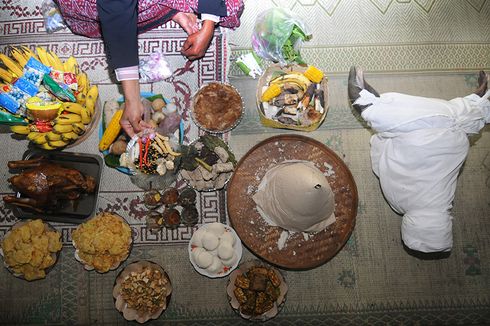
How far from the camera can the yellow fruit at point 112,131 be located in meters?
2.10

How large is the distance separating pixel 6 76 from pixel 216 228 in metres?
1.40

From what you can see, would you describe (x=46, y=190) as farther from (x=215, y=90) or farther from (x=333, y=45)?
(x=333, y=45)

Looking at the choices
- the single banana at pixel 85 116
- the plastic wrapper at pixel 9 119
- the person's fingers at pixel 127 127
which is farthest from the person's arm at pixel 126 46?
the plastic wrapper at pixel 9 119

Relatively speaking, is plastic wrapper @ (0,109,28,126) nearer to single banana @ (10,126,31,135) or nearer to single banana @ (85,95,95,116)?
single banana @ (10,126,31,135)

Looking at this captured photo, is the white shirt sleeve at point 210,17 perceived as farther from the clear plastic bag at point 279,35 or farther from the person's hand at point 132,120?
the person's hand at point 132,120

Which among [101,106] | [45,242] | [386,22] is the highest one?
[386,22]

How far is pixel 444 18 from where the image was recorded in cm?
248

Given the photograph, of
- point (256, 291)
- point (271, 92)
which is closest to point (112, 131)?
point (271, 92)

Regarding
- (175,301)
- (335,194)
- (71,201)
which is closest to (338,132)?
(335,194)

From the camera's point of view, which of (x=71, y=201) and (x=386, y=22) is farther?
(x=386, y=22)

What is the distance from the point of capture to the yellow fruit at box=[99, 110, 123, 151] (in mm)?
2098

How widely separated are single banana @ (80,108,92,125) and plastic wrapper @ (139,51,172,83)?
40 centimetres

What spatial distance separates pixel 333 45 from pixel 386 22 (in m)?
0.39

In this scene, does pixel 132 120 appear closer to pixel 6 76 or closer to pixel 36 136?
pixel 36 136
